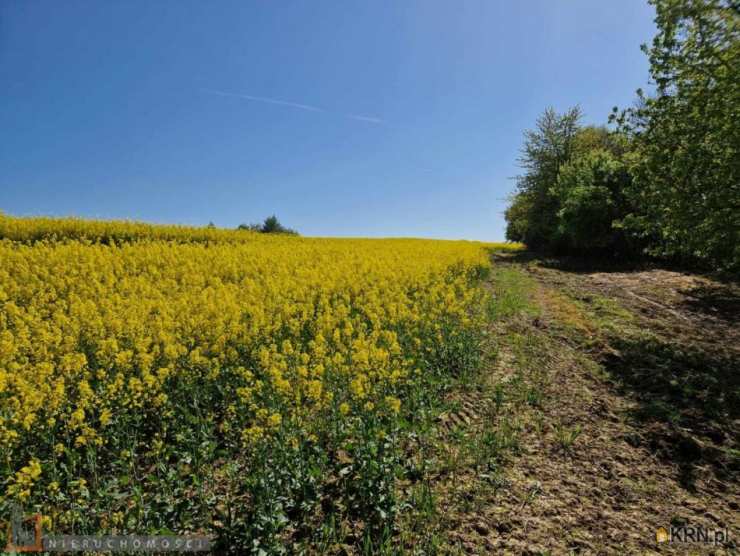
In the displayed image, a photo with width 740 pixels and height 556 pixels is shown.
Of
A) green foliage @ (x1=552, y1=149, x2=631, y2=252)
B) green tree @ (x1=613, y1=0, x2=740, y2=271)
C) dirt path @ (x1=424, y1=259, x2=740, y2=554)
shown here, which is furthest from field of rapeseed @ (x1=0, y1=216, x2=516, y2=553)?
green foliage @ (x1=552, y1=149, x2=631, y2=252)

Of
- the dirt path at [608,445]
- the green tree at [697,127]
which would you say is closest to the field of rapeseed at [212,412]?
the dirt path at [608,445]

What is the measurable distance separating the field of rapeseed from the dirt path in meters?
1.15

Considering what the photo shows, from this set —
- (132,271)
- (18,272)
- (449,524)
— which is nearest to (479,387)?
(449,524)

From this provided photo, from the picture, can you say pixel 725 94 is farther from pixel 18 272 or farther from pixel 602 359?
pixel 18 272

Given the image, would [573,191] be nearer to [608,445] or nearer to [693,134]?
[693,134]

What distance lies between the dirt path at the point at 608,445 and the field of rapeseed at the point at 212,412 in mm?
1150

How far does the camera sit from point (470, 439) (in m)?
5.05

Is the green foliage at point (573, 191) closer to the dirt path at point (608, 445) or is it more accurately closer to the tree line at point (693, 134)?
the tree line at point (693, 134)

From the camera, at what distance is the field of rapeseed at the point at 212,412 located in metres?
3.55

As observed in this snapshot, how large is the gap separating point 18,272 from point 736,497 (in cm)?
1625

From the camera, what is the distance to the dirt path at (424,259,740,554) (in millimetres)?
3711

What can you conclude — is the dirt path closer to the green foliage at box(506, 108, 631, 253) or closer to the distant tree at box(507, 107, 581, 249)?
the green foliage at box(506, 108, 631, 253)

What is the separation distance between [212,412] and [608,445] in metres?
5.44

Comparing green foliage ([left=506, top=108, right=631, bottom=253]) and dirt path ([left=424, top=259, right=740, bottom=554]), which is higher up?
green foliage ([left=506, top=108, right=631, bottom=253])
